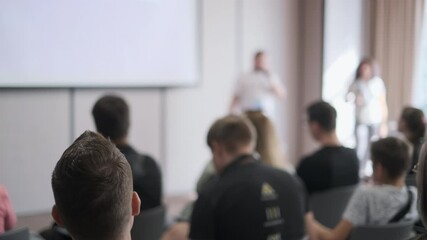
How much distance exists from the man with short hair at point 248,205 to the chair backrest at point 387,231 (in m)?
0.23

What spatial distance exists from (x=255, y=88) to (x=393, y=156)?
338 cm

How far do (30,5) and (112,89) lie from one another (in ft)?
3.24

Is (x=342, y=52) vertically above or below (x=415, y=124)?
above

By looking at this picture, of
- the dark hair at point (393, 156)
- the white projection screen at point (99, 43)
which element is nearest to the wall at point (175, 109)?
the white projection screen at point (99, 43)

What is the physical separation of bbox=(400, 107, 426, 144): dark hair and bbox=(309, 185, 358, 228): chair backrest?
49cm

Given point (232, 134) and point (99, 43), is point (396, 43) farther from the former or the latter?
point (99, 43)

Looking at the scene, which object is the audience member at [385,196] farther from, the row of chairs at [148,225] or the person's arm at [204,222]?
the row of chairs at [148,225]

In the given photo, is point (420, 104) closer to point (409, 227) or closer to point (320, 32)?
point (409, 227)

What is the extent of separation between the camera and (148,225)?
213 cm

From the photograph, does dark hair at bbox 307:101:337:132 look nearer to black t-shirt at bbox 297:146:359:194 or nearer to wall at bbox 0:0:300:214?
black t-shirt at bbox 297:146:359:194

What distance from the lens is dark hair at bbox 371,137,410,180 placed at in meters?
2.12

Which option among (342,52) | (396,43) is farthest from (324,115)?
(342,52)

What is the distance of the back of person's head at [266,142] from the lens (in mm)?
2686

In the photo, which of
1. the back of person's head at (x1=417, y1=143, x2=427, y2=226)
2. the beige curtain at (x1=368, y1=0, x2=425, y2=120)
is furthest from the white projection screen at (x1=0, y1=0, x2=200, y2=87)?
the back of person's head at (x1=417, y1=143, x2=427, y2=226)
